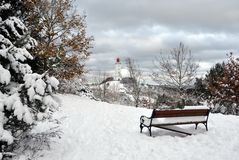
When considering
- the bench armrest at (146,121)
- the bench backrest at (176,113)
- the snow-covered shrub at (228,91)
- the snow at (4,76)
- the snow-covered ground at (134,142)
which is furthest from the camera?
the snow-covered shrub at (228,91)

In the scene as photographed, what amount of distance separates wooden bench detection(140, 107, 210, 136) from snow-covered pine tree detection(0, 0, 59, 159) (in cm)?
450

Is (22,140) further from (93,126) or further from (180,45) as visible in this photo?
(180,45)

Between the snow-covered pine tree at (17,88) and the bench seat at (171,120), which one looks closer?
the snow-covered pine tree at (17,88)

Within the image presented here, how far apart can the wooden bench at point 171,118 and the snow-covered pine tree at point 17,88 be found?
4498 millimetres

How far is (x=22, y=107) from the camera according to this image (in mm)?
6859

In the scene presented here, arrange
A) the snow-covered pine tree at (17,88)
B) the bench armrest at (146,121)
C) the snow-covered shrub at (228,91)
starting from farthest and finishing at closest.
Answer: the snow-covered shrub at (228,91)
the bench armrest at (146,121)
the snow-covered pine tree at (17,88)

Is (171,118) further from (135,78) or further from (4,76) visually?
(135,78)

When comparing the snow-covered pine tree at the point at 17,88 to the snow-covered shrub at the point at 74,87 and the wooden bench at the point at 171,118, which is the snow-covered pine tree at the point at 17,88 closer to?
the wooden bench at the point at 171,118

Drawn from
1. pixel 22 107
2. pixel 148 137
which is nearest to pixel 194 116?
pixel 148 137

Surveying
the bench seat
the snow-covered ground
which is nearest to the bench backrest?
the bench seat

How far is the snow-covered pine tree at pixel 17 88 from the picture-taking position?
22.4 ft

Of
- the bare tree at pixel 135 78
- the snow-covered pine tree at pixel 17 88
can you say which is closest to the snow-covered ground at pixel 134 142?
the snow-covered pine tree at pixel 17 88

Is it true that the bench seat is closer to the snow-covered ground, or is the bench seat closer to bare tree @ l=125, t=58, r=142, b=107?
the snow-covered ground

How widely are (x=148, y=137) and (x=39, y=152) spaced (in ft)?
12.3
